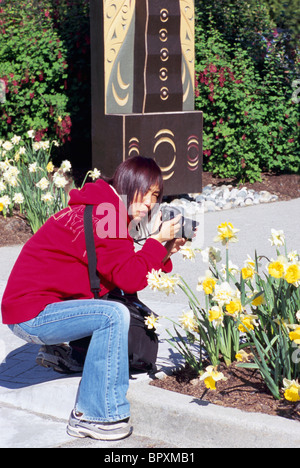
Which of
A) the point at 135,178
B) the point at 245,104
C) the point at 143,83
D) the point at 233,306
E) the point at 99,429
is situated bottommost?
the point at 99,429

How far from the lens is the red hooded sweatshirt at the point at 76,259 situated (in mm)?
3166

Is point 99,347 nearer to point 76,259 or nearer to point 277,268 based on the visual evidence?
point 76,259

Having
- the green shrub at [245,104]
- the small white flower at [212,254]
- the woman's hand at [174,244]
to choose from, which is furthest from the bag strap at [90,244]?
the green shrub at [245,104]

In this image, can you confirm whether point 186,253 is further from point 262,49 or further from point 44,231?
point 262,49

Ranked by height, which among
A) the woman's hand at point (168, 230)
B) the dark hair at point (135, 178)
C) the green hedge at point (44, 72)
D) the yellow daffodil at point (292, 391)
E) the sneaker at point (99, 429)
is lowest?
the sneaker at point (99, 429)

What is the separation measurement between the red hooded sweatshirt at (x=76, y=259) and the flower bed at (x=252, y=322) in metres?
0.12

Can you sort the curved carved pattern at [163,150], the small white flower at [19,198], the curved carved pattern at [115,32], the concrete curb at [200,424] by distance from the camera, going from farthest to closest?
the curved carved pattern at [163,150] → the curved carved pattern at [115,32] → the small white flower at [19,198] → the concrete curb at [200,424]

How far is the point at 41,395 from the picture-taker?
3543 mm

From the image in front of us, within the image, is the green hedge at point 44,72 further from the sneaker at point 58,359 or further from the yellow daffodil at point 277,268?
the yellow daffodil at point 277,268

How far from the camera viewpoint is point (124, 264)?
3.14 metres

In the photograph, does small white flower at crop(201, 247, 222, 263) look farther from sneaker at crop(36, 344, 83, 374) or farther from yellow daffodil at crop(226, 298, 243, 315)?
sneaker at crop(36, 344, 83, 374)

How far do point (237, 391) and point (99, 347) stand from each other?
62 centimetres

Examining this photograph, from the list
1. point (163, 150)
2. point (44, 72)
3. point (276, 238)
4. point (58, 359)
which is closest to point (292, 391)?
point (276, 238)
